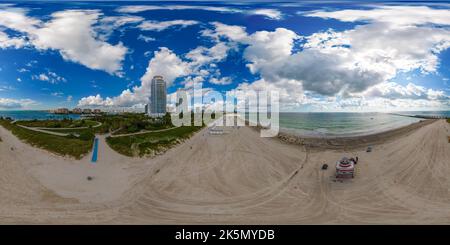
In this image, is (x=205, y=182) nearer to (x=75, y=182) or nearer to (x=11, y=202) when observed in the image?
(x=75, y=182)

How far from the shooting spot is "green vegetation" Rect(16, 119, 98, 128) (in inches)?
352

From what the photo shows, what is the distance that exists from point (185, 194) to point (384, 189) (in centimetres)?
526

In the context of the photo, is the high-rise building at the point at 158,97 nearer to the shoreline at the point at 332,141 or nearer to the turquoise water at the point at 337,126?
the shoreline at the point at 332,141

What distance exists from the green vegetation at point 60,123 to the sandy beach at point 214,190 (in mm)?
966

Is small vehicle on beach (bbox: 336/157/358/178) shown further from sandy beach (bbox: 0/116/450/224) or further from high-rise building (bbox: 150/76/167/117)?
high-rise building (bbox: 150/76/167/117)

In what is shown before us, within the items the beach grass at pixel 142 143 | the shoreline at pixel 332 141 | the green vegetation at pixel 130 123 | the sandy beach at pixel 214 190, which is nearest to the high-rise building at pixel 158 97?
the green vegetation at pixel 130 123

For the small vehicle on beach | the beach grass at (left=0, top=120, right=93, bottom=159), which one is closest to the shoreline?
the small vehicle on beach

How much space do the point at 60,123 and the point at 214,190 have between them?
7014mm

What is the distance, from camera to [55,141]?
797 cm

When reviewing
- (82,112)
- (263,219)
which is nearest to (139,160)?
(82,112)

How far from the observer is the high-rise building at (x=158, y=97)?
21.0 feet

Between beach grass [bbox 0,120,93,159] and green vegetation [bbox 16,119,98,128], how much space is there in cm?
29

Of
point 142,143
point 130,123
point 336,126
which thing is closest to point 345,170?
point 142,143

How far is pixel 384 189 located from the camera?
20.5 feet
